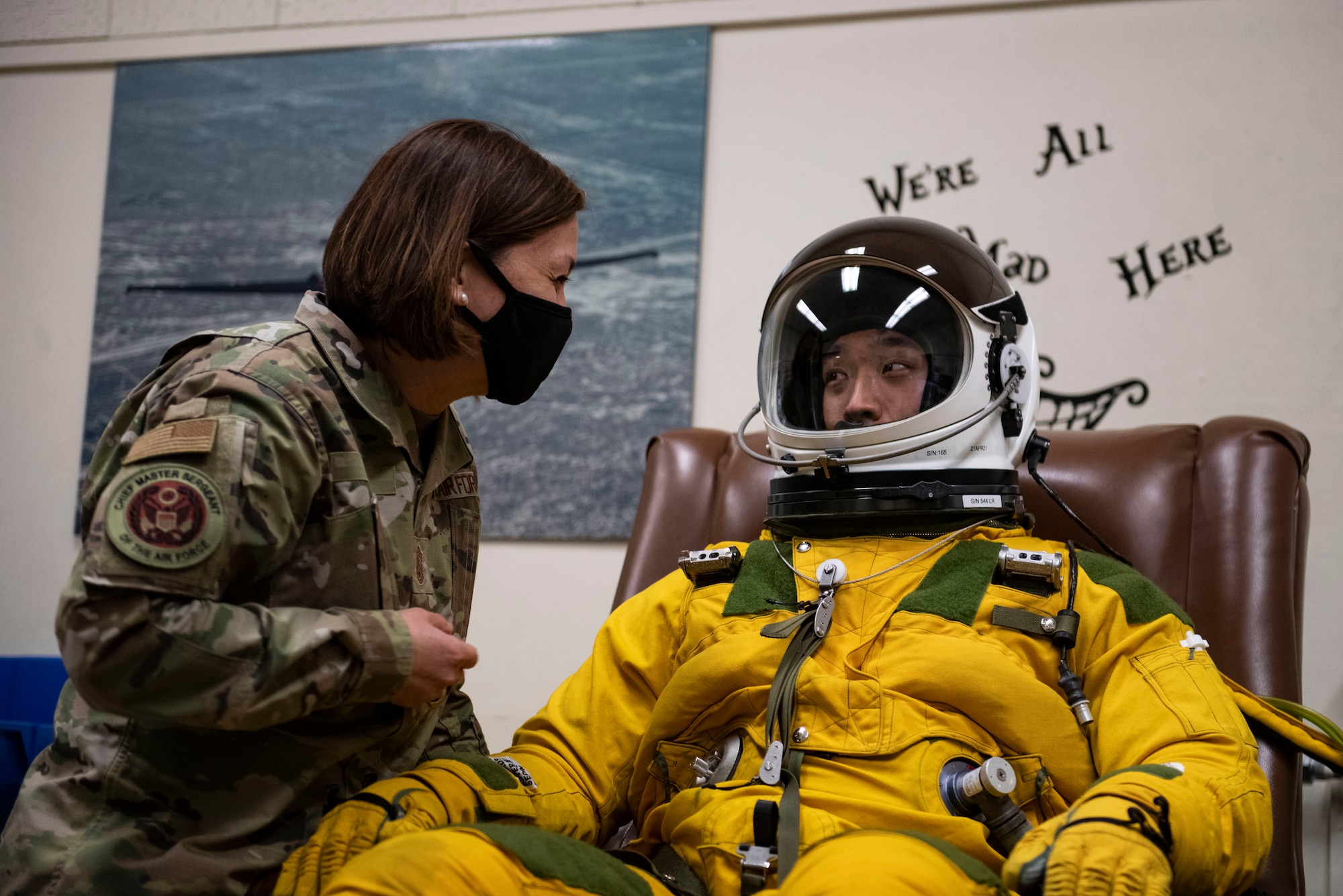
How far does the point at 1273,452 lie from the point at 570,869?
3.86ft

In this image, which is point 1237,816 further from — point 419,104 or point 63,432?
point 63,432

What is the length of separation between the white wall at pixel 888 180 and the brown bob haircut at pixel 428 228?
116 centimetres

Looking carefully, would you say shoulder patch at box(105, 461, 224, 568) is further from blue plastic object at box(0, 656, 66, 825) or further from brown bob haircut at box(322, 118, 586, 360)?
blue plastic object at box(0, 656, 66, 825)

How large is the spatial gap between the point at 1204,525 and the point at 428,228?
1.17m

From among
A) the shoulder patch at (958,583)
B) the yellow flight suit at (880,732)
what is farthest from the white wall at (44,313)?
the shoulder patch at (958,583)

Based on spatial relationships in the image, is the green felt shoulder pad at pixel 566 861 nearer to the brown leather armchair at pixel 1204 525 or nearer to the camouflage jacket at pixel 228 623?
the camouflage jacket at pixel 228 623

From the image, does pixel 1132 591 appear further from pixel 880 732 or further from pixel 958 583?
pixel 880 732

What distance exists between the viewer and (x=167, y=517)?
3.00 ft

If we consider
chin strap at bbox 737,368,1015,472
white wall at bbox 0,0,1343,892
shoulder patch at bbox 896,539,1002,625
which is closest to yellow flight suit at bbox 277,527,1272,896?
shoulder patch at bbox 896,539,1002,625

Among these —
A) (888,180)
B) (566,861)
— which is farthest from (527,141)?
(566,861)

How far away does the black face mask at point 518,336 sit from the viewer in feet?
4.14

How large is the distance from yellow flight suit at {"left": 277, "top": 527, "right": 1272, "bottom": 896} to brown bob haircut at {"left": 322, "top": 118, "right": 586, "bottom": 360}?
0.50m

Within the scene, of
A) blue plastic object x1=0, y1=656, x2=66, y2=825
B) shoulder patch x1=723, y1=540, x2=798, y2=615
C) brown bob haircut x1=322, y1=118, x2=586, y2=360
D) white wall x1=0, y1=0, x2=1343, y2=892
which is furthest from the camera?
blue plastic object x1=0, y1=656, x2=66, y2=825

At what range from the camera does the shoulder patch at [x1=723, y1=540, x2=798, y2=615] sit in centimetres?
134
